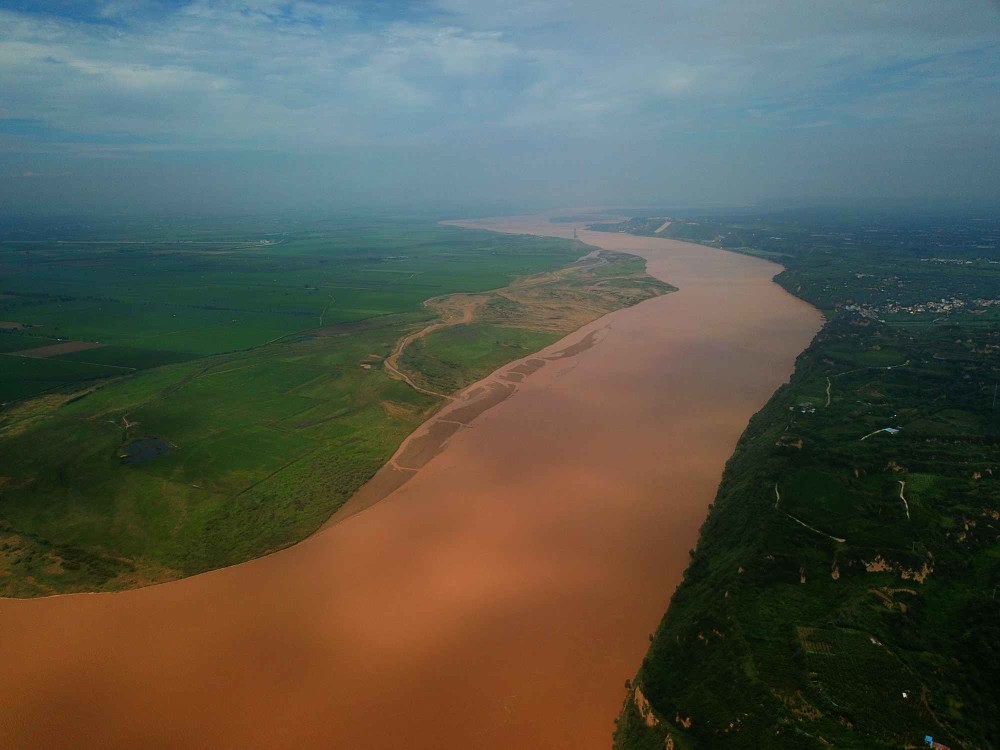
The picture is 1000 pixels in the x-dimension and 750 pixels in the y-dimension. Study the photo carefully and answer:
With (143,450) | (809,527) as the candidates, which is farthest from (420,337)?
(809,527)

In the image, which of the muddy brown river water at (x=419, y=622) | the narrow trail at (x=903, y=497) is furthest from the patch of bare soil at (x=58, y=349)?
the narrow trail at (x=903, y=497)

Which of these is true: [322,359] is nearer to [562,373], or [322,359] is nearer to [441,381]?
[441,381]

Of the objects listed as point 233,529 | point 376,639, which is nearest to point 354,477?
point 233,529

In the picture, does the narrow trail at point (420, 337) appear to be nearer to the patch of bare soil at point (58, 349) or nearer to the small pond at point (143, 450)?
the small pond at point (143, 450)

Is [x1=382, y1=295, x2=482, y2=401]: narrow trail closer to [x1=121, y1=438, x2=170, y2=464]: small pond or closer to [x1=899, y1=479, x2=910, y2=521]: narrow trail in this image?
[x1=121, y1=438, x2=170, y2=464]: small pond

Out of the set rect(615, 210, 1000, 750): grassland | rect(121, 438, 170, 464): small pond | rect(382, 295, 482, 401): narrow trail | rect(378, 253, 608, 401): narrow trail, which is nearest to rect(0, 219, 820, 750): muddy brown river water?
rect(615, 210, 1000, 750): grassland

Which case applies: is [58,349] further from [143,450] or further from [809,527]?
[809,527]
